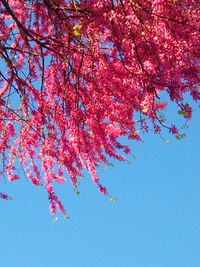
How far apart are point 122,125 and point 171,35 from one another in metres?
1.32

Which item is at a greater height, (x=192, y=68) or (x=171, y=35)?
(x=171, y=35)

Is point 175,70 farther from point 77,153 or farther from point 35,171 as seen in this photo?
point 35,171

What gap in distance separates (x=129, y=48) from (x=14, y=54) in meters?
1.86

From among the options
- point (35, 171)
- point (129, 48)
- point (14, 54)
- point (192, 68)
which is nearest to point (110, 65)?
point (129, 48)

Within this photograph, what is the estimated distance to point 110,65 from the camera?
15.4ft

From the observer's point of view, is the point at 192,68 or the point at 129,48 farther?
the point at 129,48

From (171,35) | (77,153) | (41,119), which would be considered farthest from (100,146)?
(171,35)

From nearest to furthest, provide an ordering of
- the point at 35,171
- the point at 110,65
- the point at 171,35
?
the point at 171,35
the point at 110,65
the point at 35,171

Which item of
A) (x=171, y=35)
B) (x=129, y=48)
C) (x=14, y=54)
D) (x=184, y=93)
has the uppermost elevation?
(x=14, y=54)

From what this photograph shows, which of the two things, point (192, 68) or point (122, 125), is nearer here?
point (192, 68)

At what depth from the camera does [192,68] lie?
400cm

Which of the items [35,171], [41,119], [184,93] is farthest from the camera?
[35,171]

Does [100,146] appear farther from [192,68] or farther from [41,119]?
[192,68]

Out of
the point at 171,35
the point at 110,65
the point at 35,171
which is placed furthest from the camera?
the point at 35,171
